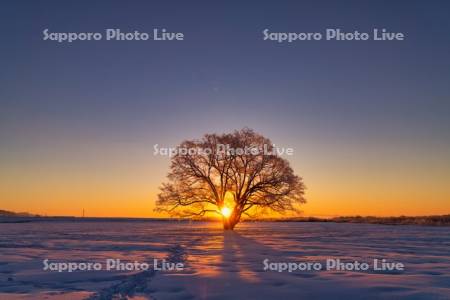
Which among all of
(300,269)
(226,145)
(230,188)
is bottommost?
(300,269)

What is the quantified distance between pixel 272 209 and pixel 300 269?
82.4ft

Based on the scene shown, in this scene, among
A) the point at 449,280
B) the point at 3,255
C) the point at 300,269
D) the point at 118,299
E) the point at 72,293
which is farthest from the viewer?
the point at 3,255

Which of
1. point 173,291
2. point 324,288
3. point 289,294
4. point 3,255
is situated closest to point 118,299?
point 173,291

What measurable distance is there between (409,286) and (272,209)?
2757 centimetres

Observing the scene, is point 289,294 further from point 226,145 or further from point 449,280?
point 226,145

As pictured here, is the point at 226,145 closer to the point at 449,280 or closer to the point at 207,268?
the point at 207,268

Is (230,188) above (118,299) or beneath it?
above

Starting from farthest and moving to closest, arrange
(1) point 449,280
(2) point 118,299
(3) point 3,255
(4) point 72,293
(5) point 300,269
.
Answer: (3) point 3,255 < (5) point 300,269 < (1) point 449,280 < (4) point 72,293 < (2) point 118,299

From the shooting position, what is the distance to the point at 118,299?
24.0ft

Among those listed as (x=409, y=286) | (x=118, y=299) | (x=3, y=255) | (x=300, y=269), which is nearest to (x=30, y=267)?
(x=3, y=255)

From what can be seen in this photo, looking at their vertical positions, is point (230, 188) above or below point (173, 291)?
above

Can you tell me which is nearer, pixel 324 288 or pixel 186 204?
pixel 324 288

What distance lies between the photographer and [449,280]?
9.08 meters

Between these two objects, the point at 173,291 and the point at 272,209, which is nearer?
the point at 173,291
